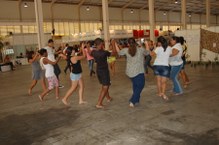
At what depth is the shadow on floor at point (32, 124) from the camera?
423cm

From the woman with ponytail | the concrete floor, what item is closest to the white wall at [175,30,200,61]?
the concrete floor

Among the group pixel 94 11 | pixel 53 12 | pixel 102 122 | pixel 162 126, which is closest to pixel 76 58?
pixel 102 122

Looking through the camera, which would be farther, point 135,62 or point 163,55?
point 163,55

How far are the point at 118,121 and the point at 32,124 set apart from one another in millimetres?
1728

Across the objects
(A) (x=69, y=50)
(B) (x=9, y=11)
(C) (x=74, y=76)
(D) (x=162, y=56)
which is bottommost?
(C) (x=74, y=76)

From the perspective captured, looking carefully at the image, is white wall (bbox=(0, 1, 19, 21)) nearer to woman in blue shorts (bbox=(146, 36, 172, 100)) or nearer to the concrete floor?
the concrete floor

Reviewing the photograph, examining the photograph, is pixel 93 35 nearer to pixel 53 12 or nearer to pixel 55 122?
pixel 53 12

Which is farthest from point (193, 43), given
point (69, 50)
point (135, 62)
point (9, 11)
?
point (9, 11)

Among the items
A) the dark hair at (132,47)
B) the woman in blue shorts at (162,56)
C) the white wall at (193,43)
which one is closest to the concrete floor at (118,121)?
the woman in blue shorts at (162,56)

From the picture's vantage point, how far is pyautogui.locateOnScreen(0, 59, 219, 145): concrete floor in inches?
153

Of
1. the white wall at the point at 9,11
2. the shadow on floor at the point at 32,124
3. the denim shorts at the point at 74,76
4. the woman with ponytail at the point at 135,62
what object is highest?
the white wall at the point at 9,11

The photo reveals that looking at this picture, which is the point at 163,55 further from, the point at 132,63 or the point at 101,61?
the point at 101,61

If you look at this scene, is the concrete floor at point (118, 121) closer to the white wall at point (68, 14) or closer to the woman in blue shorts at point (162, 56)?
the woman in blue shorts at point (162, 56)

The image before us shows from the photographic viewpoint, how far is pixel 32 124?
16.3 ft
